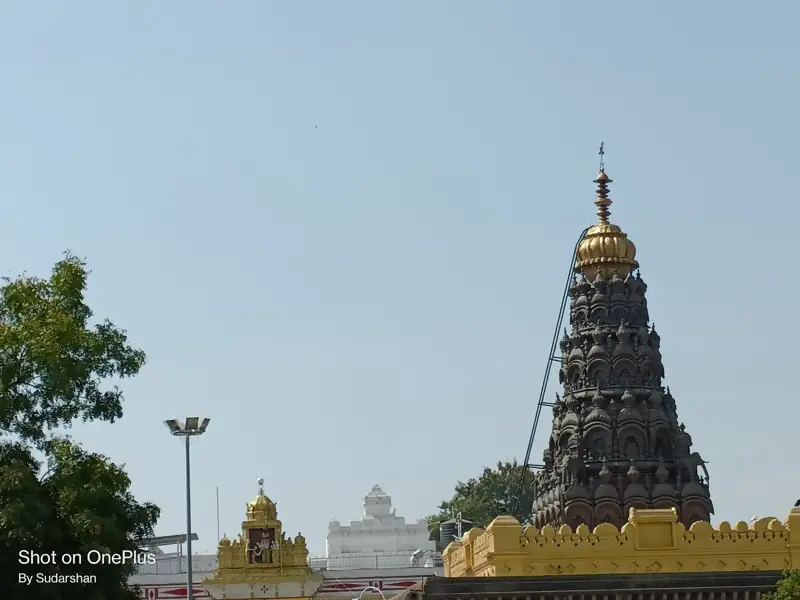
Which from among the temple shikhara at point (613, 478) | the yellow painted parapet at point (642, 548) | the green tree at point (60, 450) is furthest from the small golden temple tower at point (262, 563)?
the green tree at point (60, 450)

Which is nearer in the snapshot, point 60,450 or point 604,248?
point 60,450

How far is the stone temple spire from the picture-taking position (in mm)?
60344

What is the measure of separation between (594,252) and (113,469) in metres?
31.0

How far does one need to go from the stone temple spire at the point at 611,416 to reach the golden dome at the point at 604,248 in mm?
37

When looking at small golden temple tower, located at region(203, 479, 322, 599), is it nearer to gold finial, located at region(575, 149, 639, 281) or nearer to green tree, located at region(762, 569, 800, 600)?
gold finial, located at region(575, 149, 639, 281)

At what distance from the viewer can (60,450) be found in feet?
121

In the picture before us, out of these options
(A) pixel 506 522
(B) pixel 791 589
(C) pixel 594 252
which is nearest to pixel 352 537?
(C) pixel 594 252

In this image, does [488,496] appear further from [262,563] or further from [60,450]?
[60,450]

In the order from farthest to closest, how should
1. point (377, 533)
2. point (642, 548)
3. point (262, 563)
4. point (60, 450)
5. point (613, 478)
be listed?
point (377, 533) → point (262, 563) → point (613, 478) → point (642, 548) → point (60, 450)

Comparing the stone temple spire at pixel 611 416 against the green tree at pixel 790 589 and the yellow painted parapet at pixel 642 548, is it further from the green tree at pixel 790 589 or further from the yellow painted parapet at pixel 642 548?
the green tree at pixel 790 589

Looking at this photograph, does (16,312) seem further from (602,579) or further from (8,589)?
(602,579)

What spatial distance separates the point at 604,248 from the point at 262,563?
74.8ft

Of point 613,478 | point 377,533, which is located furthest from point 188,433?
point 377,533

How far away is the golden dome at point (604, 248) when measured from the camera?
Result: 64500 mm
